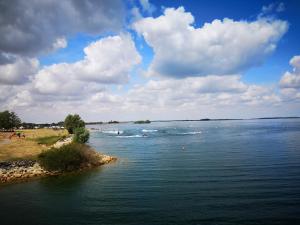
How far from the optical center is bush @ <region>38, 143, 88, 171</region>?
52750mm

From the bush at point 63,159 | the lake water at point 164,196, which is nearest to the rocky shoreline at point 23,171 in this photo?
the bush at point 63,159

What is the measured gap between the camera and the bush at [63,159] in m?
52.8

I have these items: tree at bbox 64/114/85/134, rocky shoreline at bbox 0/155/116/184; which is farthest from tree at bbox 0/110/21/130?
rocky shoreline at bbox 0/155/116/184

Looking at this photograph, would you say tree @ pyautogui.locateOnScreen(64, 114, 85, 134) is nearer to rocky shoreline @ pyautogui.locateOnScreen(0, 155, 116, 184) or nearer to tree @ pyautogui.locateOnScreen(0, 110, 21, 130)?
tree @ pyautogui.locateOnScreen(0, 110, 21, 130)

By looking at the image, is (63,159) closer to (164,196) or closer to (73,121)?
(164,196)

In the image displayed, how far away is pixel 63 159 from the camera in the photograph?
53.5 m

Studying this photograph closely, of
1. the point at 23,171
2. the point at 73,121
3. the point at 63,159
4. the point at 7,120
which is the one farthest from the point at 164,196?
the point at 7,120

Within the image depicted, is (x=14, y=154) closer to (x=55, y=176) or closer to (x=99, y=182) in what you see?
(x=55, y=176)

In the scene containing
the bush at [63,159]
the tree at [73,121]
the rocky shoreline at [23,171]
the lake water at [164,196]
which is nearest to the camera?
the lake water at [164,196]

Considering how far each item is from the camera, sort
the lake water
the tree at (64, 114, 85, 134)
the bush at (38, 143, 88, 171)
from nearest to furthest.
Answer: the lake water < the bush at (38, 143, 88, 171) < the tree at (64, 114, 85, 134)

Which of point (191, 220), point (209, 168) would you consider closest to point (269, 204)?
point (191, 220)

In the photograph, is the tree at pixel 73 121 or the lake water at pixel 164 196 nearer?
the lake water at pixel 164 196

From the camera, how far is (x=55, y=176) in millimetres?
50094

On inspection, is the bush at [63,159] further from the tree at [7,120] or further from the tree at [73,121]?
the tree at [7,120]
